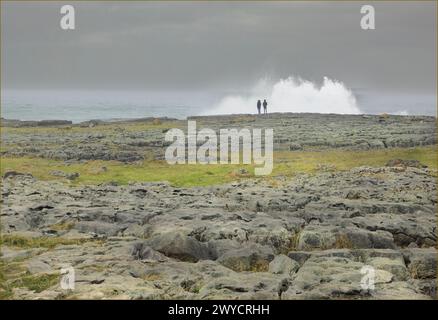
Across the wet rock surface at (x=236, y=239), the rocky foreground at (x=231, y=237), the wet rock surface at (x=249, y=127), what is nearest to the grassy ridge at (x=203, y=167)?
the wet rock surface at (x=249, y=127)

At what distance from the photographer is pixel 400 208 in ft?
139

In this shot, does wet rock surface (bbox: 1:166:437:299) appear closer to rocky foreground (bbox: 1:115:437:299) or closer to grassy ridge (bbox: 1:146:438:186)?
rocky foreground (bbox: 1:115:437:299)

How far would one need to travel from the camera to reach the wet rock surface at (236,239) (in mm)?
25891

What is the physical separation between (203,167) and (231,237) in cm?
4360

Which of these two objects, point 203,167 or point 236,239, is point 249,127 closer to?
point 203,167

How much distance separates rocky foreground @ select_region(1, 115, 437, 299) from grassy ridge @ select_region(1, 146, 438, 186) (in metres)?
7.25

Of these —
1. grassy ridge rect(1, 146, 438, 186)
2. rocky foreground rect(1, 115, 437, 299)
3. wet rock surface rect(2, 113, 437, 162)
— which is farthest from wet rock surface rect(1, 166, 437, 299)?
wet rock surface rect(2, 113, 437, 162)

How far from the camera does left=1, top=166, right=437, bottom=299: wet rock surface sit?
84.9 ft

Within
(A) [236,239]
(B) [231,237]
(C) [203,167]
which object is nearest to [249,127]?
(C) [203,167]

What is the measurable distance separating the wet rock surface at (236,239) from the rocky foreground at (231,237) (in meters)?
0.08

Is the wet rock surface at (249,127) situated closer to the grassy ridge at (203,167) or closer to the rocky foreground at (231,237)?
the grassy ridge at (203,167)

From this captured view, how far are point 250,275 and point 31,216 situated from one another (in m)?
24.0

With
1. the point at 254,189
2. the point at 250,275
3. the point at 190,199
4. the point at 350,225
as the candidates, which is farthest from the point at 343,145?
the point at 250,275

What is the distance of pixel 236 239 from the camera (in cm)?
3481
